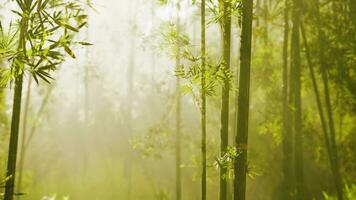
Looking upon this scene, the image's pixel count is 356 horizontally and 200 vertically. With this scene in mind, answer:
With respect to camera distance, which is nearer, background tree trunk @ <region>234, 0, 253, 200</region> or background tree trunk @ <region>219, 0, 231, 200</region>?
background tree trunk @ <region>234, 0, 253, 200</region>

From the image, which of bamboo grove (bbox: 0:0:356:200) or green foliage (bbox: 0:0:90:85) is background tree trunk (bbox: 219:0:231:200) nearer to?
bamboo grove (bbox: 0:0:356:200)

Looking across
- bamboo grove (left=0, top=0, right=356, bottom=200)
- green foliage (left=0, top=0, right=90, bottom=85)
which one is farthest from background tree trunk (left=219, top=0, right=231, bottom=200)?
green foliage (left=0, top=0, right=90, bottom=85)

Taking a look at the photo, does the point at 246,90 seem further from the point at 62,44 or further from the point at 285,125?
the point at 285,125

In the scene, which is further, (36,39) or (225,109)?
(225,109)

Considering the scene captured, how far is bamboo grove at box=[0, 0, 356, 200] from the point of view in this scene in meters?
3.77

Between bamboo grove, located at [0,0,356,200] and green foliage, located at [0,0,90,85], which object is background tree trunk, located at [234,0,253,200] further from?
green foliage, located at [0,0,90,85]

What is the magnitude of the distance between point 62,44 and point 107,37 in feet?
83.1

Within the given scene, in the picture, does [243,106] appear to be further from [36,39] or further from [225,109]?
[36,39]

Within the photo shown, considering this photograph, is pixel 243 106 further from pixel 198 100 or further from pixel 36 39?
pixel 36 39

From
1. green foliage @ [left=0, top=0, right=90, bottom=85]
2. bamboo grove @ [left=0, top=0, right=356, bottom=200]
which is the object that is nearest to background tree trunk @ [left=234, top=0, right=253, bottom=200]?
bamboo grove @ [left=0, top=0, right=356, bottom=200]

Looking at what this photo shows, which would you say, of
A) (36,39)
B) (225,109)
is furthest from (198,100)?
(36,39)

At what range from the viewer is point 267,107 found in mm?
9953

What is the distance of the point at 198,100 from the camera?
4.52m

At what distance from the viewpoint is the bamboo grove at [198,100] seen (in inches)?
148
